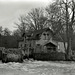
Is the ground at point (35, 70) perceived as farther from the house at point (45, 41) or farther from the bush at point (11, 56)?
the house at point (45, 41)

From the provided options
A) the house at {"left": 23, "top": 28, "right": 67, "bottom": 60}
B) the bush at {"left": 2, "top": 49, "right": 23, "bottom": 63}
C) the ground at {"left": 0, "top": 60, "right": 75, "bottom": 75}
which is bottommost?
the ground at {"left": 0, "top": 60, "right": 75, "bottom": 75}

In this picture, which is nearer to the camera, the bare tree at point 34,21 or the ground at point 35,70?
the ground at point 35,70

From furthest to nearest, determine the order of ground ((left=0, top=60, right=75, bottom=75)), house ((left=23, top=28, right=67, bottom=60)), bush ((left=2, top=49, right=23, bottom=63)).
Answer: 1. house ((left=23, top=28, right=67, bottom=60))
2. bush ((left=2, top=49, right=23, bottom=63))
3. ground ((left=0, top=60, right=75, bottom=75))

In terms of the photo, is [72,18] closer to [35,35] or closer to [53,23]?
[53,23]

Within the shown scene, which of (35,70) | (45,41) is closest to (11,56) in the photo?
(35,70)

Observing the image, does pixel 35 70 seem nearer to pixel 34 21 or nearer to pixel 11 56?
pixel 11 56

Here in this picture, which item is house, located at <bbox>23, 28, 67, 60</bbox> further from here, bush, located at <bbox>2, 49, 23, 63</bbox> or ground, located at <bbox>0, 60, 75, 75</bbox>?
ground, located at <bbox>0, 60, 75, 75</bbox>

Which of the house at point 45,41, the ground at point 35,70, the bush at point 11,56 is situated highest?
the house at point 45,41

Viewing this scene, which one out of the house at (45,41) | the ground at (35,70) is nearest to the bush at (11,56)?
the ground at (35,70)

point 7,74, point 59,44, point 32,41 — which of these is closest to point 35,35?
point 32,41

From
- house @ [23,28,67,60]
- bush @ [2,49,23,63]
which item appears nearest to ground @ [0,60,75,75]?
bush @ [2,49,23,63]

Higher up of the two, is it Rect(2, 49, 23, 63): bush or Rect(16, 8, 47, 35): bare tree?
Rect(16, 8, 47, 35): bare tree

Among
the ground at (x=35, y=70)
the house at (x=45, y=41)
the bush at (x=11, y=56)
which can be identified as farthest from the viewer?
the house at (x=45, y=41)

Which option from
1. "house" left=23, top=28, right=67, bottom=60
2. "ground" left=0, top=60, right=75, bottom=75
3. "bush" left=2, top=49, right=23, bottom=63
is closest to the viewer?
"ground" left=0, top=60, right=75, bottom=75
